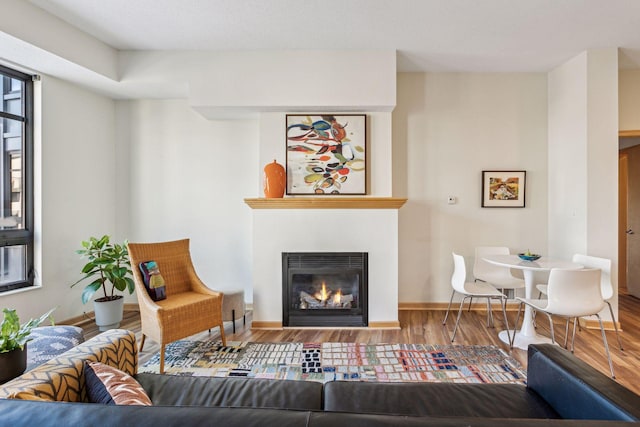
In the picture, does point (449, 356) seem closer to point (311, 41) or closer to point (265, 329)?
point (265, 329)

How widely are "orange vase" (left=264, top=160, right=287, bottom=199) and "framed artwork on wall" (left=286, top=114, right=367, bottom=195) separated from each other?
148 mm

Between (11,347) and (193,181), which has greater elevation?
(193,181)

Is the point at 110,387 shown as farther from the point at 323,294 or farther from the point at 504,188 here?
the point at 504,188

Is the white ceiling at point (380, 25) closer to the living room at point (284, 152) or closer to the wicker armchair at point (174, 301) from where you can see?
the living room at point (284, 152)

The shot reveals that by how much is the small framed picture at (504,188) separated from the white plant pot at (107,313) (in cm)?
421

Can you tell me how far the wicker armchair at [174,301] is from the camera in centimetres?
237

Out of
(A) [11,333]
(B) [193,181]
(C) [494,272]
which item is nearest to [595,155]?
(C) [494,272]

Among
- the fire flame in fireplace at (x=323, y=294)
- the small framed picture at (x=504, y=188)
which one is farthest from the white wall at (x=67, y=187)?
the small framed picture at (x=504, y=188)

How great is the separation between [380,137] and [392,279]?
1497 mm

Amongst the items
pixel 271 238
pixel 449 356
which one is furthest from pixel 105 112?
pixel 449 356

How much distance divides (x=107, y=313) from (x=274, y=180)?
2134mm

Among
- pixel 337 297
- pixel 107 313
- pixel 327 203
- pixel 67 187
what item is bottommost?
pixel 107 313

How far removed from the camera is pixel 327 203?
3.18 metres

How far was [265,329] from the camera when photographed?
3172 mm
